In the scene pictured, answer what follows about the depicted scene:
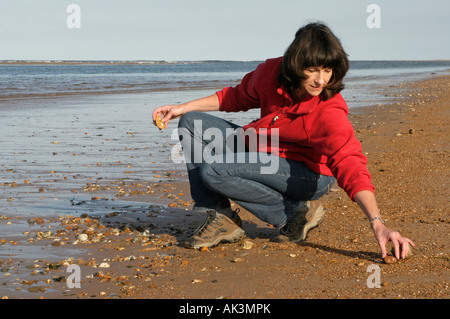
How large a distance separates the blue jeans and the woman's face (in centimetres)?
57

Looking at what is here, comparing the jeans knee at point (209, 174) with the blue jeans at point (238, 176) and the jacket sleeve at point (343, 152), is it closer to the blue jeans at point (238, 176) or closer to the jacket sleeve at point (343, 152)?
the blue jeans at point (238, 176)

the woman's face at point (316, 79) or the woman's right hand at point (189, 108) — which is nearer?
the woman's face at point (316, 79)

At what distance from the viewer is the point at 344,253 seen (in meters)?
3.88

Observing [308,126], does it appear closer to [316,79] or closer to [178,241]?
[316,79]

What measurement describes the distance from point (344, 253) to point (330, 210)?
1116 millimetres

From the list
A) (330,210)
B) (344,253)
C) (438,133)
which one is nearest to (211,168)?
(344,253)

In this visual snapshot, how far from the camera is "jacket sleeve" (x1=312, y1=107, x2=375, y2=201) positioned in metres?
3.39

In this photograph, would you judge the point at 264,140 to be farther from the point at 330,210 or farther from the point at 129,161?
the point at 129,161

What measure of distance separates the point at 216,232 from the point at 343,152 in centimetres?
117

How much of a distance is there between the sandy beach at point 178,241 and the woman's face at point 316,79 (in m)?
1.07

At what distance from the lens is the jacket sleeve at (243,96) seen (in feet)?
13.7

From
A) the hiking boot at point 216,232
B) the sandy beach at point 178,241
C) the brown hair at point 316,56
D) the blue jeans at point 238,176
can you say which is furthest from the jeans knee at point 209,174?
the brown hair at point 316,56

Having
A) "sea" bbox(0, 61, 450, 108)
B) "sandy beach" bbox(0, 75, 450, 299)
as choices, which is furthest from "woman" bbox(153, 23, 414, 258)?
"sea" bbox(0, 61, 450, 108)

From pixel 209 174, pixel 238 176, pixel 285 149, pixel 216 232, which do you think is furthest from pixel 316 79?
pixel 216 232
